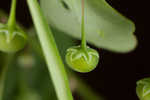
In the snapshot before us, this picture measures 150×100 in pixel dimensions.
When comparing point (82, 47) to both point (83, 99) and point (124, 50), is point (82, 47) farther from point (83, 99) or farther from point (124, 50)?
point (83, 99)

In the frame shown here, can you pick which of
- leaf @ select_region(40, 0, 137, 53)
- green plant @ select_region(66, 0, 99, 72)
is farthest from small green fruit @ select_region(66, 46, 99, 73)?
leaf @ select_region(40, 0, 137, 53)

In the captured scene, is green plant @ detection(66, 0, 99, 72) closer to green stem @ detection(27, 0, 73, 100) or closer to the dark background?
green stem @ detection(27, 0, 73, 100)

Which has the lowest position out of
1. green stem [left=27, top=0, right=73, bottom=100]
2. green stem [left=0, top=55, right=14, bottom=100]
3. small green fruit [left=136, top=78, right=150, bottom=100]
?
green stem [left=0, top=55, right=14, bottom=100]

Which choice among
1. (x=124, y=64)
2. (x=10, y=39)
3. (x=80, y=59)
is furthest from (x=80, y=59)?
(x=124, y=64)

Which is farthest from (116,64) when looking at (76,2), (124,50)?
(76,2)

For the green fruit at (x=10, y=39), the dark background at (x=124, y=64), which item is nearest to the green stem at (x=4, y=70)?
the dark background at (x=124, y=64)

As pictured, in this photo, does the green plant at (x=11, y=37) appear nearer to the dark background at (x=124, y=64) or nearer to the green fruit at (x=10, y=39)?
the green fruit at (x=10, y=39)
